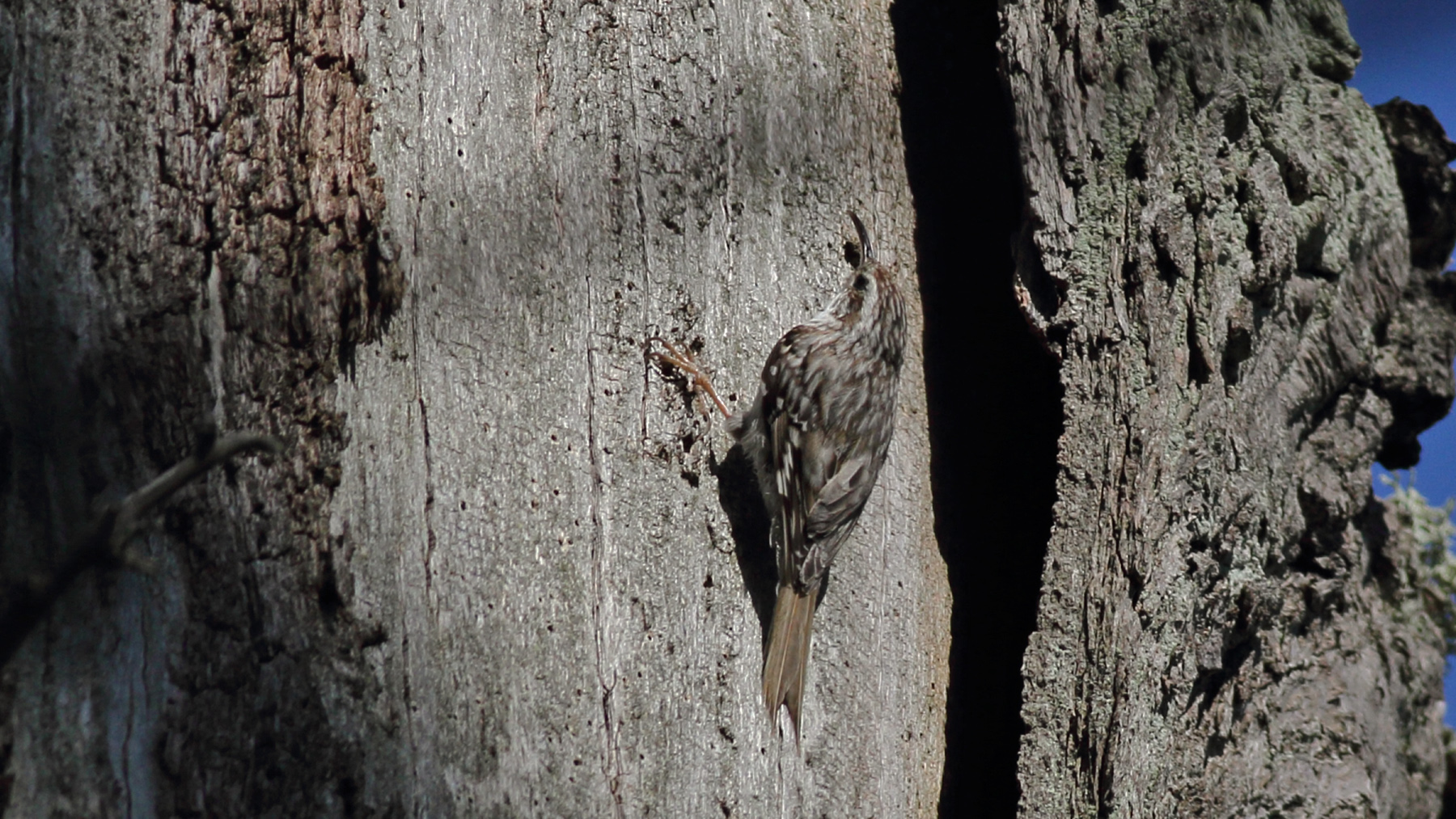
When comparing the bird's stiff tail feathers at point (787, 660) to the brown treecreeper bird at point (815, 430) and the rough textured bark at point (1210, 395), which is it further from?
the rough textured bark at point (1210, 395)

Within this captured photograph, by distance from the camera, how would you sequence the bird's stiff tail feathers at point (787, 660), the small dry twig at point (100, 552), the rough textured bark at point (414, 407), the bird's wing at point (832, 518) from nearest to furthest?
1. the small dry twig at point (100, 552)
2. the rough textured bark at point (414, 407)
3. the bird's stiff tail feathers at point (787, 660)
4. the bird's wing at point (832, 518)

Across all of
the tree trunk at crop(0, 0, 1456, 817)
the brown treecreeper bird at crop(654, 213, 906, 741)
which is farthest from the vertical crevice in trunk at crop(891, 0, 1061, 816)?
the brown treecreeper bird at crop(654, 213, 906, 741)

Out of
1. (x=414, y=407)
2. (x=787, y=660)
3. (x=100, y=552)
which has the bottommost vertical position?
(x=787, y=660)

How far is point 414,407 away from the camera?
1336 mm

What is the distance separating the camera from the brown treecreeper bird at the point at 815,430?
1618 millimetres

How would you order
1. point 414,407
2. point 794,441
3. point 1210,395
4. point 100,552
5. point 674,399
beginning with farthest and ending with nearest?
point 794,441
point 1210,395
point 674,399
point 414,407
point 100,552

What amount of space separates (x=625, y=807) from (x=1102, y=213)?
1143mm

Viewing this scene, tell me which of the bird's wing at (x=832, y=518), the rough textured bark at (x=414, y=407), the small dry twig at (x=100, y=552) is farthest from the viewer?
the bird's wing at (x=832, y=518)

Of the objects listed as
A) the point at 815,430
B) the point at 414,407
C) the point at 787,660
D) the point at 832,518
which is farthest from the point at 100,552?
the point at 815,430

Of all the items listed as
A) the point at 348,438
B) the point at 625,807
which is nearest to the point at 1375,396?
the point at 625,807

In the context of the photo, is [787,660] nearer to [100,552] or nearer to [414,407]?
[414,407]

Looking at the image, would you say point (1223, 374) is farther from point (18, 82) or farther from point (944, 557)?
point (18, 82)

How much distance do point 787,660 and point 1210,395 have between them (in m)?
0.83

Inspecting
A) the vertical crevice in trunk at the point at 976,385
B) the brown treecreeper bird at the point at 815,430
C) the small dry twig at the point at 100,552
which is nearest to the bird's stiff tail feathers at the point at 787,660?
the brown treecreeper bird at the point at 815,430
